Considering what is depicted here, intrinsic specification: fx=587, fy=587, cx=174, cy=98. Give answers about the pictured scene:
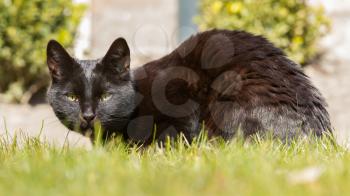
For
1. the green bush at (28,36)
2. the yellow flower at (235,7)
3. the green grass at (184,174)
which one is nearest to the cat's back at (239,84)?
the green grass at (184,174)

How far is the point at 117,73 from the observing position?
3.90 meters

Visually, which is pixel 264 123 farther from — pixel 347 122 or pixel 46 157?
pixel 347 122

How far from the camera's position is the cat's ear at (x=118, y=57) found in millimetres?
3795

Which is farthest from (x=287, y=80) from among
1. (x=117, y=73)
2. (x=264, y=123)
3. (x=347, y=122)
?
(x=347, y=122)

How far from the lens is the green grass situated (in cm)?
198

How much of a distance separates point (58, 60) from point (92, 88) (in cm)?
30

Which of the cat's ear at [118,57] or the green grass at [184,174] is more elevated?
the cat's ear at [118,57]

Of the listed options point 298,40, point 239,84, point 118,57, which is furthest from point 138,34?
point 239,84

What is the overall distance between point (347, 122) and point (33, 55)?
3.30 meters

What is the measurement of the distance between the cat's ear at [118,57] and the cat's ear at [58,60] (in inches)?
9.2

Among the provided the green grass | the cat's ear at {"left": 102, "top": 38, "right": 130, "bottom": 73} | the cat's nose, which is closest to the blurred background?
the cat's ear at {"left": 102, "top": 38, "right": 130, "bottom": 73}

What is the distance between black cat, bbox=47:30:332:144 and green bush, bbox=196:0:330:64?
2.46m

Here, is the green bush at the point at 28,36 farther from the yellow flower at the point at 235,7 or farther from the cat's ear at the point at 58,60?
the cat's ear at the point at 58,60

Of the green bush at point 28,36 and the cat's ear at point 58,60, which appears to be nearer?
the cat's ear at point 58,60
